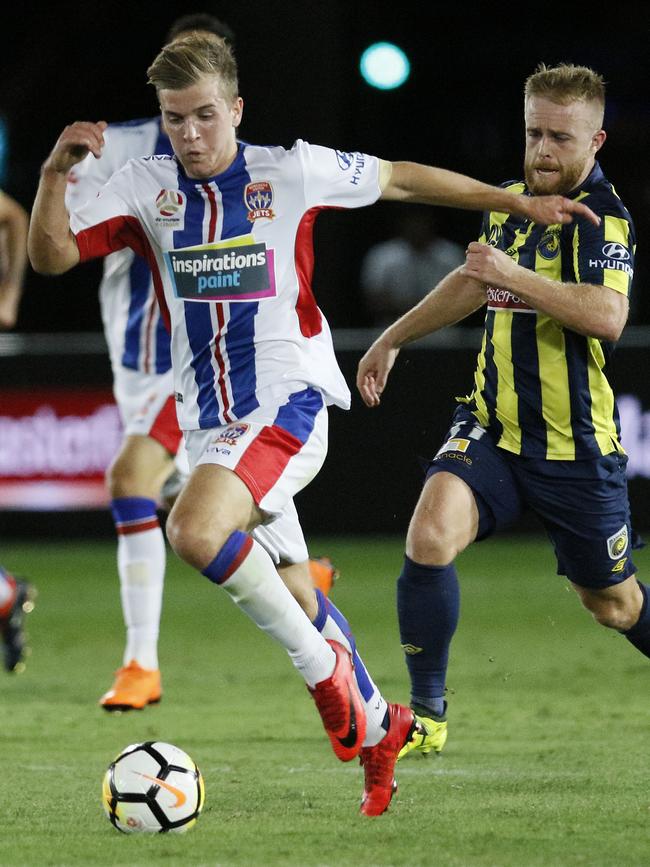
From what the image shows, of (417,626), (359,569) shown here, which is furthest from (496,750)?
(359,569)

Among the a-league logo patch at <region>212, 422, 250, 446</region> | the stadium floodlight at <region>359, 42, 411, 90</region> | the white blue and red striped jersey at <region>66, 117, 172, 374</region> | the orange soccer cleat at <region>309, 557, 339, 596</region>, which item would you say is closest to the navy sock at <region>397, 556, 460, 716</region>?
the a-league logo patch at <region>212, 422, 250, 446</region>

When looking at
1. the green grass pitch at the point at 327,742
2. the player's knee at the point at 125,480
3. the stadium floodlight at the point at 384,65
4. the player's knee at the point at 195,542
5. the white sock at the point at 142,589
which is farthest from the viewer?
the stadium floodlight at the point at 384,65

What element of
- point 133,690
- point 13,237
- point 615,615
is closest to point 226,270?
point 615,615

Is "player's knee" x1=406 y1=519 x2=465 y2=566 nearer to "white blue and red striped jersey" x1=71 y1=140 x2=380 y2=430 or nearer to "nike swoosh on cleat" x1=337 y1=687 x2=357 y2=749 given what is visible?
"white blue and red striped jersey" x1=71 y1=140 x2=380 y2=430

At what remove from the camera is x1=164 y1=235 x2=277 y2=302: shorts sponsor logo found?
504 cm

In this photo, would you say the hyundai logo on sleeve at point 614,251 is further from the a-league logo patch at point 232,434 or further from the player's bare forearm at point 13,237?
the player's bare forearm at point 13,237

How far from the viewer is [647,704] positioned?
6.57m

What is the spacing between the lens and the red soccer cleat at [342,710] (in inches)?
180

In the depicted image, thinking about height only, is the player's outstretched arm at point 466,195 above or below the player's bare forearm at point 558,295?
above

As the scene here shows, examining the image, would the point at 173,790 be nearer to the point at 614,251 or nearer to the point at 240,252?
the point at 240,252

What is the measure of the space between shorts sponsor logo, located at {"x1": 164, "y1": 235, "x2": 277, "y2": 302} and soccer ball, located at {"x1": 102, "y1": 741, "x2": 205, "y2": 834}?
144 centimetres

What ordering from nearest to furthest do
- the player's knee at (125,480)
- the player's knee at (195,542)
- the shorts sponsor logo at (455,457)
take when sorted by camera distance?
1. the player's knee at (195,542)
2. the shorts sponsor logo at (455,457)
3. the player's knee at (125,480)

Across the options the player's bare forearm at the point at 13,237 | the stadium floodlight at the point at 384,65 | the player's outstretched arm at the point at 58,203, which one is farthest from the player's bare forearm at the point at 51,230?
the stadium floodlight at the point at 384,65

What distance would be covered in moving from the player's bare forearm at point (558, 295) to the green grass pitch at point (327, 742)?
1391mm
